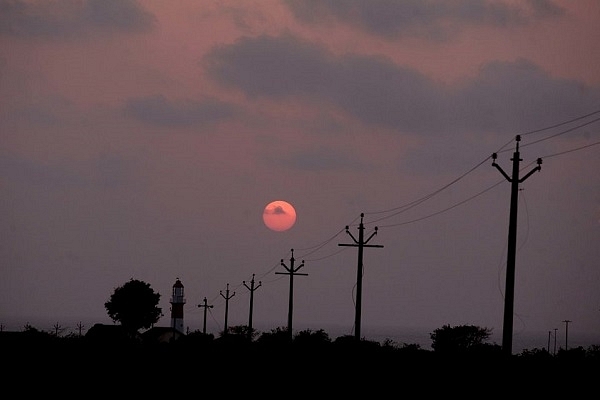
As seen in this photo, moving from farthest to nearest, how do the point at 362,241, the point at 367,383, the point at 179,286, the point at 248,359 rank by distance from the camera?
the point at 179,286, the point at 362,241, the point at 248,359, the point at 367,383

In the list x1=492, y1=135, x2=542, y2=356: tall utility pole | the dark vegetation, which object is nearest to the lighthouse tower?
the dark vegetation

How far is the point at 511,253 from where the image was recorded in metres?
38.6

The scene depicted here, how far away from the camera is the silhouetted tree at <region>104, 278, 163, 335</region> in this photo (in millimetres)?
149500

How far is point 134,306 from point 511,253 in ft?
381

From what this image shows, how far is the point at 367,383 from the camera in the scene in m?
34.5

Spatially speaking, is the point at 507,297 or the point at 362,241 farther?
the point at 362,241

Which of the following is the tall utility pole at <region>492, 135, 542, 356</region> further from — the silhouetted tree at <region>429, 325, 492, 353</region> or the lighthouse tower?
the lighthouse tower

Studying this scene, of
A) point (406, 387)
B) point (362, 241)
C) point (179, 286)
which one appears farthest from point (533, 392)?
point (179, 286)

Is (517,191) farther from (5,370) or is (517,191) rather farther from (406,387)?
(5,370)

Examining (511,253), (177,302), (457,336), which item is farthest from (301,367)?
(177,302)

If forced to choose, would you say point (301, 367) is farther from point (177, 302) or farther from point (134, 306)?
point (134, 306)

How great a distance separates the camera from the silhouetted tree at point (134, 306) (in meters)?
150

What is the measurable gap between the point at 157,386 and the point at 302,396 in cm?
516

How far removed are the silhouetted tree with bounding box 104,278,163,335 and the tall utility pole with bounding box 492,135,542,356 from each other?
115237mm
